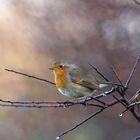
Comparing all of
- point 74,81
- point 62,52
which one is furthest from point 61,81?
point 62,52

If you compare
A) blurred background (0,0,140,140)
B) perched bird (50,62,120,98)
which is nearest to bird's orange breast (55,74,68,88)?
perched bird (50,62,120,98)

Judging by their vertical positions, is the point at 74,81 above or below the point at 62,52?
below

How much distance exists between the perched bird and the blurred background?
61.0 inches

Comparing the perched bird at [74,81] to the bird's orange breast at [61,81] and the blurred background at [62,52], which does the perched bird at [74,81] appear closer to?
the bird's orange breast at [61,81]

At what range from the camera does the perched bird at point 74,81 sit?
225cm

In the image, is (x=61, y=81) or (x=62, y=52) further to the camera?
(x=62, y=52)

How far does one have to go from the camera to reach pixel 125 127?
15.5 ft

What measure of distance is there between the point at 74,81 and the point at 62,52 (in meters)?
2.79

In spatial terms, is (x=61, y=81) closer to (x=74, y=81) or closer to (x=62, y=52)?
(x=74, y=81)

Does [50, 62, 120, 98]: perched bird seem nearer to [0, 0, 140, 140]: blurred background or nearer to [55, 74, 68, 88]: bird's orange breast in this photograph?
[55, 74, 68, 88]: bird's orange breast

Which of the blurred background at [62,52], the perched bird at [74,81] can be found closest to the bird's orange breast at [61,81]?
the perched bird at [74,81]

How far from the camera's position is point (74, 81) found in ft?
7.68

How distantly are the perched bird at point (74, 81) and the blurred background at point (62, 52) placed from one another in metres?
1.55

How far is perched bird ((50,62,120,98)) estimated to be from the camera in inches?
88.7
